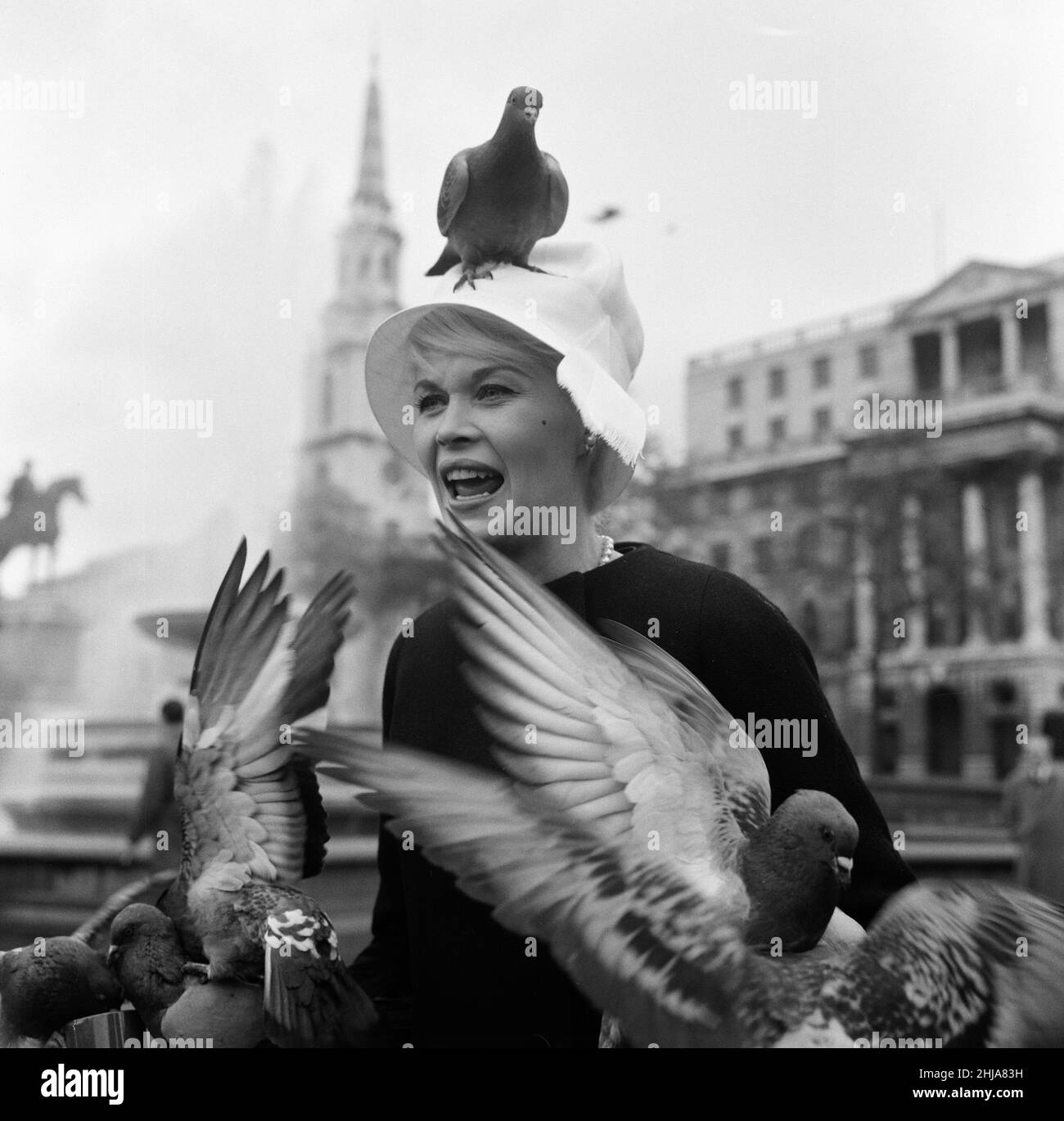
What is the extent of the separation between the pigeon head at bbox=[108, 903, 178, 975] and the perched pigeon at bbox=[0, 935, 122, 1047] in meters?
0.03

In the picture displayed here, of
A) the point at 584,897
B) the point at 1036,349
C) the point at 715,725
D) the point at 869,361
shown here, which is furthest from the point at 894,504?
the point at 584,897

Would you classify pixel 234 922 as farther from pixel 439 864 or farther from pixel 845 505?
pixel 845 505

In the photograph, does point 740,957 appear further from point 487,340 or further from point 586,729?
point 487,340

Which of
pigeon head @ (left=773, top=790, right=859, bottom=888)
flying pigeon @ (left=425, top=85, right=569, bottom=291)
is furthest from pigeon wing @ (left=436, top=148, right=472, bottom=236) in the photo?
pigeon head @ (left=773, top=790, right=859, bottom=888)

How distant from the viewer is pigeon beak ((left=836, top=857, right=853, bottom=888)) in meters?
1.39

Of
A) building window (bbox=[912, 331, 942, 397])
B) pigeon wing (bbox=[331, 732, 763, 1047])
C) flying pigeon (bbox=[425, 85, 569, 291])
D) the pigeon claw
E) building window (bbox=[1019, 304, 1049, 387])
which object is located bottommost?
pigeon wing (bbox=[331, 732, 763, 1047])

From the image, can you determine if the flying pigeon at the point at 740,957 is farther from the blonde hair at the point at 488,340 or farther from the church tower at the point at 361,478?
the church tower at the point at 361,478

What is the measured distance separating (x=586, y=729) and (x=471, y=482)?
1.39 feet

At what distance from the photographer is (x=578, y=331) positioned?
1.71 meters

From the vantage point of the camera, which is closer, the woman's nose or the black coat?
the black coat

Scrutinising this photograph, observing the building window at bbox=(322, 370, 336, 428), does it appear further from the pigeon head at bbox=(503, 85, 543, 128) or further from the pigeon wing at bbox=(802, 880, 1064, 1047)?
the pigeon wing at bbox=(802, 880, 1064, 1047)

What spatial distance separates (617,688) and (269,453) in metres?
14.1

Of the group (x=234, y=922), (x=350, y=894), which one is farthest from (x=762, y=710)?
(x=350, y=894)
